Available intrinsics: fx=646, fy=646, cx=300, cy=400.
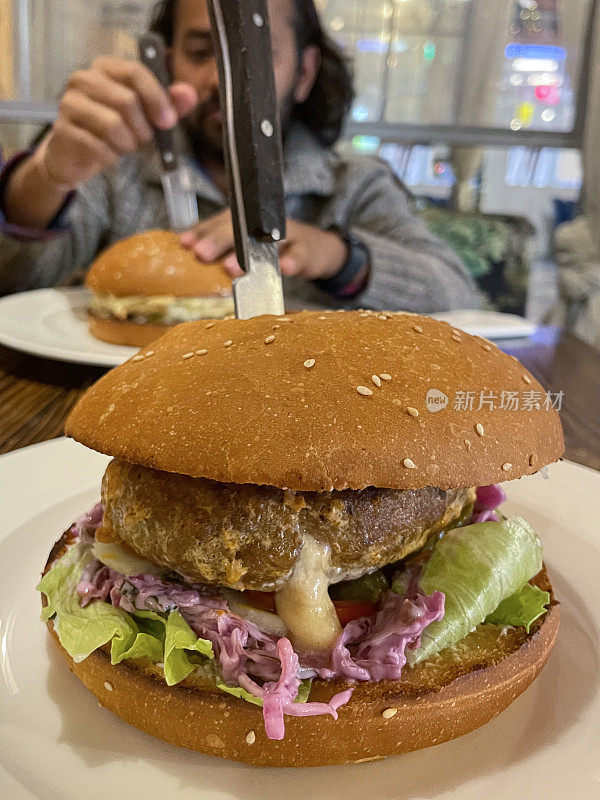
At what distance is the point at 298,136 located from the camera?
5.11m

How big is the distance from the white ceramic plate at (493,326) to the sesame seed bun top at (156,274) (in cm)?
124

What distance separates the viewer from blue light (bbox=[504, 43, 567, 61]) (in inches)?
272

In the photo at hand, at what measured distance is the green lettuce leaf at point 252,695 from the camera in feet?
3.27

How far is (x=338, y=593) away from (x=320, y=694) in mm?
198

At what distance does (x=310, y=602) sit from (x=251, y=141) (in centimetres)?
93

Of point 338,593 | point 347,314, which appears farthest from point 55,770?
point 347,314

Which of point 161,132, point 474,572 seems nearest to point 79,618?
point 474,572

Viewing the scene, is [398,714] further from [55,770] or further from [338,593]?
[55,770]

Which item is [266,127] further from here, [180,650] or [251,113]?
[180,650]

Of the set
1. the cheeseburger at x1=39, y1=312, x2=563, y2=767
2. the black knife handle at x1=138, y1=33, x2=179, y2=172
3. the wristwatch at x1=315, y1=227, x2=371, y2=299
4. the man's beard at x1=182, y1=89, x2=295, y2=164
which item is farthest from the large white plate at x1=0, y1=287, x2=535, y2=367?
the man's beard at x1=182, y1=89, x2=295, y2=164

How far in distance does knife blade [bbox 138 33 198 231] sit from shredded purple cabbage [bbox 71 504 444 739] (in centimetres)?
280

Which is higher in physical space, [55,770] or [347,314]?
[347,314]

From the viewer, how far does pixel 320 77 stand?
5.10 meters

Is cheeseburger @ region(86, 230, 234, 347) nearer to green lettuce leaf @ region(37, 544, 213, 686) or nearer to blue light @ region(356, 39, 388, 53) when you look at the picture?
green lettuce leaf @ region(37, 544, 213, 686)
